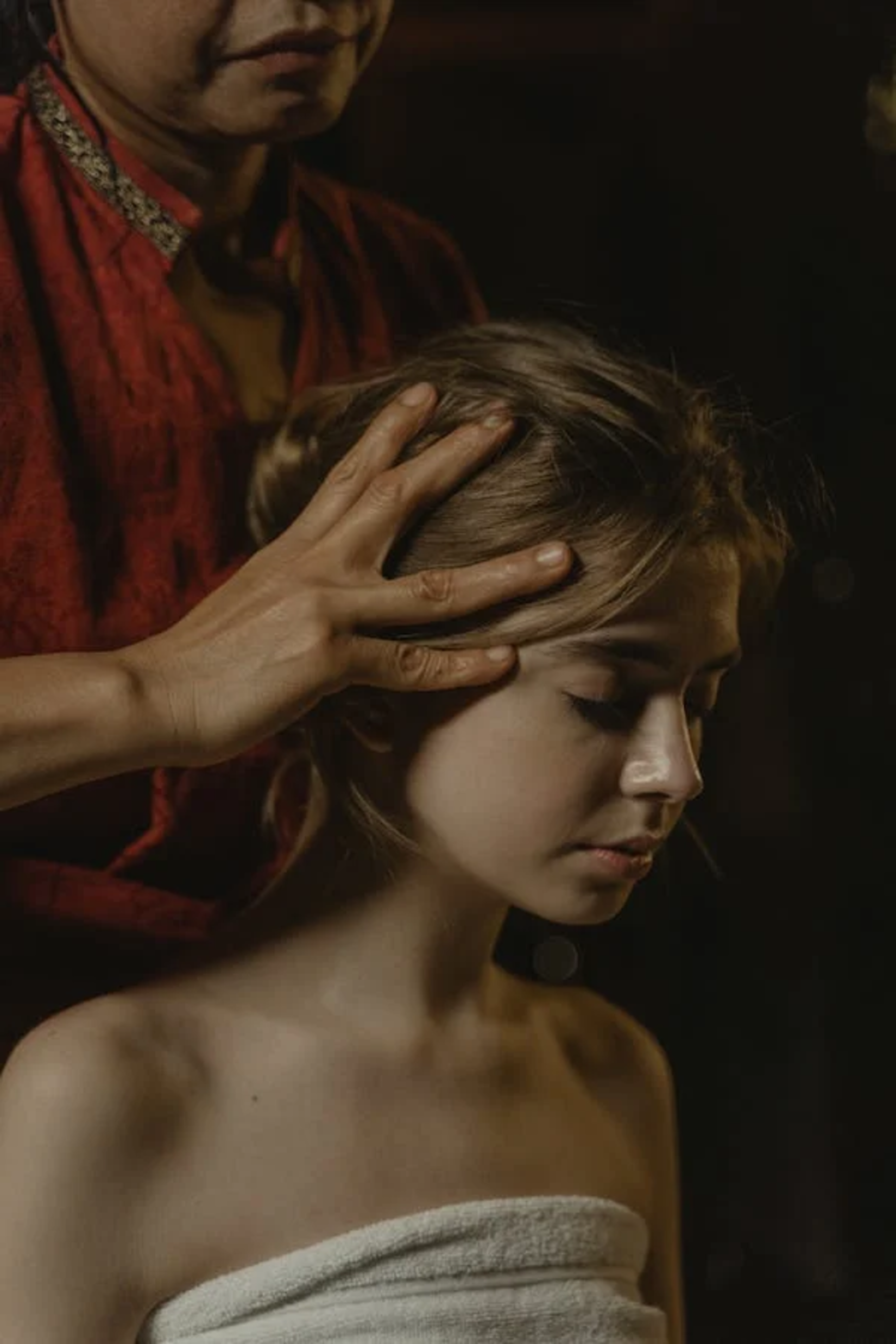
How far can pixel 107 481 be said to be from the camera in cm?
119

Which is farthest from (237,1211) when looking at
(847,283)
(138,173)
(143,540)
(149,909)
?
(847,283)

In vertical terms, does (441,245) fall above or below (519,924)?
above

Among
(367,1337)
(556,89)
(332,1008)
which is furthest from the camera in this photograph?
(556,89)

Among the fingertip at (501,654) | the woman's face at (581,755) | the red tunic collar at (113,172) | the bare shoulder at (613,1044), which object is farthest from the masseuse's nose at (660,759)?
the red tunic collar at (113,172)

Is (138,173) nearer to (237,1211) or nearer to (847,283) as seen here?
(847,283)

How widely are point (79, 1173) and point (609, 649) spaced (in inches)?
19.8

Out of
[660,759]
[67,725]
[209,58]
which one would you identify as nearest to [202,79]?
[209,58]

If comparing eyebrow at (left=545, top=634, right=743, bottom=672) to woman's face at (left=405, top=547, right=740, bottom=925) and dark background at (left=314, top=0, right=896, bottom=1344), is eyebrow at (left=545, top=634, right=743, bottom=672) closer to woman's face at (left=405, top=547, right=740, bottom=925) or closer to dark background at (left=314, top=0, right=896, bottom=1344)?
woman's face at (left=405, top=547, right=740, bottom=925)

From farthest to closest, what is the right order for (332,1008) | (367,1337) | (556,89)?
1. (556,89)
2. (332,1008)
3. (367,1337)

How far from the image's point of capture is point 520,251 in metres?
1.35

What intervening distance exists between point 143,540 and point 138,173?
0.90 feet

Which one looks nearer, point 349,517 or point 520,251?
point 349,517

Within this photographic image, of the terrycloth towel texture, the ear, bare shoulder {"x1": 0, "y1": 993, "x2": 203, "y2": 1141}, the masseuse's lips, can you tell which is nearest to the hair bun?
the ear

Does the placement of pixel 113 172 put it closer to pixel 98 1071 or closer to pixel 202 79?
pixel 202 79
